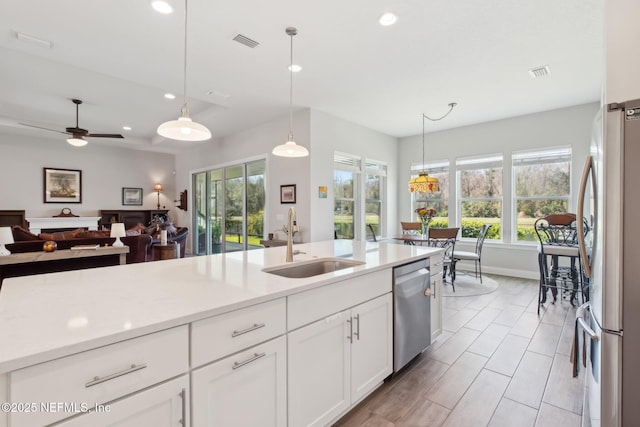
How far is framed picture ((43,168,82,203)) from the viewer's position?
23.3ft

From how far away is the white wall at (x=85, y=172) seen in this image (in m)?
6.70

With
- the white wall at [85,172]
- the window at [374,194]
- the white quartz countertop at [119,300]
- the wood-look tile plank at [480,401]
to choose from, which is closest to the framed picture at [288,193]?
the window at [374,194]

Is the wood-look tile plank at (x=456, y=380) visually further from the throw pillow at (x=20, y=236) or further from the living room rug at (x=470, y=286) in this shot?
the throw pillow at (x=20, y=236)

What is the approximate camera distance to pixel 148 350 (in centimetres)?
98

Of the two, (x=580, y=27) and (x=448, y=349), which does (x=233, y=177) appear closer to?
(x=448, y=349)

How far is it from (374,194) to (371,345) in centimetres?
487

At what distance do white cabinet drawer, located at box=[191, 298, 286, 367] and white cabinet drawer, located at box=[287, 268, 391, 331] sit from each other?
8 centimetres

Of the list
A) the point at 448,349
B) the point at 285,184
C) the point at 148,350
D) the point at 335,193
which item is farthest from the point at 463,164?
the point at 148,350

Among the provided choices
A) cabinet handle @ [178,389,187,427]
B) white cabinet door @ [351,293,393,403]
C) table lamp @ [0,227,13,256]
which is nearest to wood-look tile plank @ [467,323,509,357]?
white cabinet door @ [351,293,393,403]

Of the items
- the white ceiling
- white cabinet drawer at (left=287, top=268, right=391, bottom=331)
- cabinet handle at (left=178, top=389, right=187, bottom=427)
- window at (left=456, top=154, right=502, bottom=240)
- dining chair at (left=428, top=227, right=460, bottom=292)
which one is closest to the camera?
cabinet handle at (left=178, top=389, right=187, bottom=427)

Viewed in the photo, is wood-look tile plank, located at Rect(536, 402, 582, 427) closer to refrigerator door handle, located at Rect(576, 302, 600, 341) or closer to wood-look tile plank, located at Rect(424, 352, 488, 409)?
wood-look tile plank, located at Rect(424, 352, 488, 409)

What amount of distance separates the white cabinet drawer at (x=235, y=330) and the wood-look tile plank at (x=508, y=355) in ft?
6.58

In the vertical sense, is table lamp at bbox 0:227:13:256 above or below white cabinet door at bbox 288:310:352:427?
above

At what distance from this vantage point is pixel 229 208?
22.0ft
